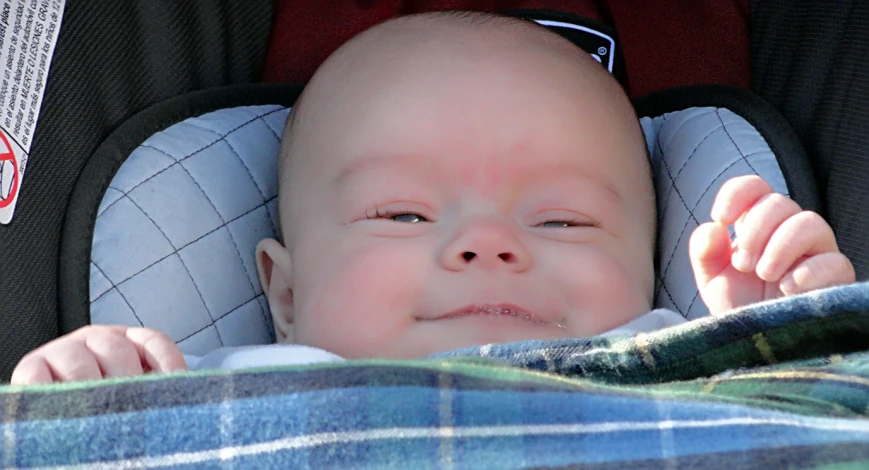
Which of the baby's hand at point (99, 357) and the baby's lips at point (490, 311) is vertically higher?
the baby's hand at point (99, 357)

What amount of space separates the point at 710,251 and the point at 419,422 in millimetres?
570

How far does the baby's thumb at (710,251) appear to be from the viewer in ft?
4.00

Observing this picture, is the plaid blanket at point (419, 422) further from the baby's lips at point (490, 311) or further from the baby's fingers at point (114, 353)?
the baby's lips at point (490, 311)

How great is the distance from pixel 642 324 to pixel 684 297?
6.9 inches

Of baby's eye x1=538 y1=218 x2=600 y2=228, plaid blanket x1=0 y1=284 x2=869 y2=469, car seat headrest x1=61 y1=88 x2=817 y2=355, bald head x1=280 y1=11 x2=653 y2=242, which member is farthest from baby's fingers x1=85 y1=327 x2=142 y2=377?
baby's eye x1=538 y1=218 x2=600 y2=228

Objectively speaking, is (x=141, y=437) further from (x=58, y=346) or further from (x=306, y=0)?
(x=306, y=0)

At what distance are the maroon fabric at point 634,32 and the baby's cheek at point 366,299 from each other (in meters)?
0.58

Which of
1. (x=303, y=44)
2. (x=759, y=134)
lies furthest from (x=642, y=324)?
(x=303, y=44)

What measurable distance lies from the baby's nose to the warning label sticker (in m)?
0.63

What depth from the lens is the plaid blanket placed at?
0.78 metres

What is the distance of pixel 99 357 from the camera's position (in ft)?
3.55

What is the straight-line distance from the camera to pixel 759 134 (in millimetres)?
1587

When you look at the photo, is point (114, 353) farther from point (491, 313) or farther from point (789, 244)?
point (789, 244)

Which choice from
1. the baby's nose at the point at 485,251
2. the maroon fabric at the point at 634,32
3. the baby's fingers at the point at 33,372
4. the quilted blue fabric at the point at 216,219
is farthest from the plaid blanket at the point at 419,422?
the maroon fabric at the point at 634,32
